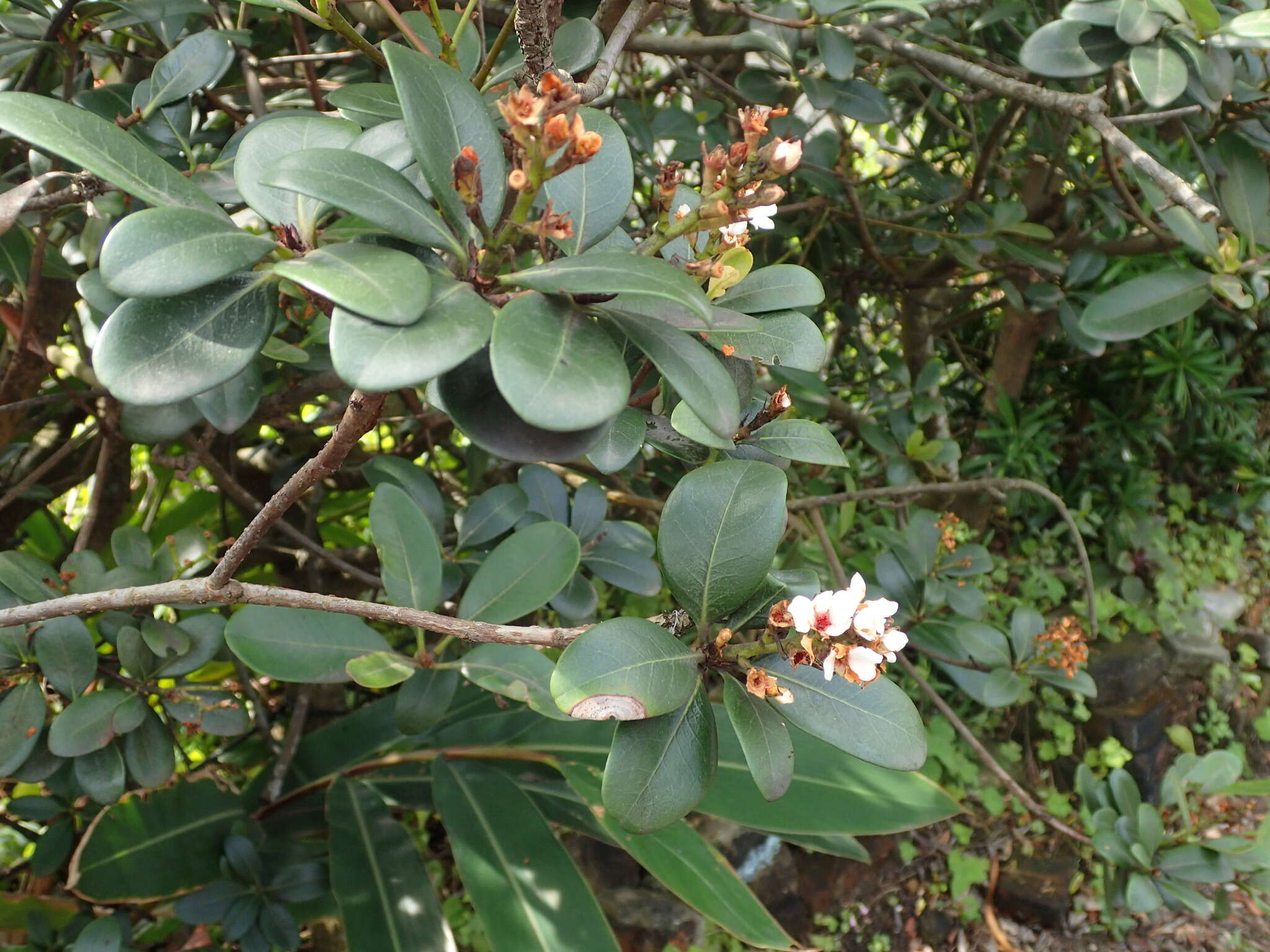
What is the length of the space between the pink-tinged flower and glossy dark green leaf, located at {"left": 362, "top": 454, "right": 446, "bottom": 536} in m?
0.69

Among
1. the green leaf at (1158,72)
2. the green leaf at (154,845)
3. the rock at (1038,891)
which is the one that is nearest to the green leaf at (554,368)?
the green leaf at (1158,72)

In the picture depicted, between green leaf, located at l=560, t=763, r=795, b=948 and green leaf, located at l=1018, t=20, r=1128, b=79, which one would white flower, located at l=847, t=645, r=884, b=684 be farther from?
green leaf, located at l=1018, t=20, r=1128, b=79

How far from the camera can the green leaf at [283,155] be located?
47cm

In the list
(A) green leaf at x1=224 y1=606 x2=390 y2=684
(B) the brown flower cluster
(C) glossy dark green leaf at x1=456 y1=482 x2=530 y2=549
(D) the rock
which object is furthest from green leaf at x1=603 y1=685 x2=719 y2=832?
(D) the rock

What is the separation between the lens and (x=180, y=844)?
1211mm

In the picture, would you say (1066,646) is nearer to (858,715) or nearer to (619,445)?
(858,715)

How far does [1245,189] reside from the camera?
112 centimetres

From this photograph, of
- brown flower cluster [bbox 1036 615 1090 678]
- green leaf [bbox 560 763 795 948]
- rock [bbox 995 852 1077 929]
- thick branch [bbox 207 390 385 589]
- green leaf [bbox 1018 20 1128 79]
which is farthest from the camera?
rock [bbox 995 852 1077 929]

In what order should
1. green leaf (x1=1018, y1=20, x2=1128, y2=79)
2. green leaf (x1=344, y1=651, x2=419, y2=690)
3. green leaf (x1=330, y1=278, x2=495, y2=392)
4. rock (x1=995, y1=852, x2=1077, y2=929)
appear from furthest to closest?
rock (x1=995, y1=852, x2=1077, y2=929) < green leaf (x1=1018, y1=20, x2=1128, y2=79) < green leaf (x1=344, y1=651, x2=419, y2=690) < green leaf (x1=330, y1=278, x2=495, y2=392)

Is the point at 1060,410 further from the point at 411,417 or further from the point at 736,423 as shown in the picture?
the point at 736,423

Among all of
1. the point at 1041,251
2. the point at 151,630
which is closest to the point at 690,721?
the point at 151,630

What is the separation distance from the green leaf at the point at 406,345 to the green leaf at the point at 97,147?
0.40 feet

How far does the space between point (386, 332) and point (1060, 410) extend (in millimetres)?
2691

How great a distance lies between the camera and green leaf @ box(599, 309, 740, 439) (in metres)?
0.39
